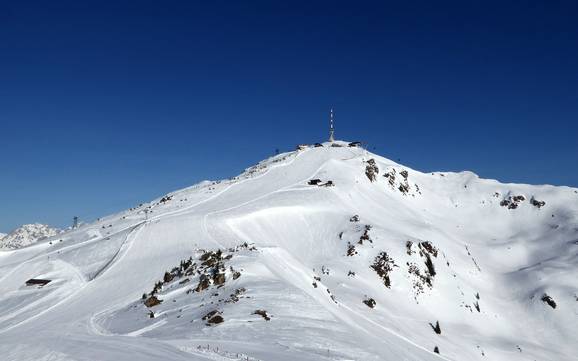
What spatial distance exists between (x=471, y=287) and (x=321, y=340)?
1751 inches

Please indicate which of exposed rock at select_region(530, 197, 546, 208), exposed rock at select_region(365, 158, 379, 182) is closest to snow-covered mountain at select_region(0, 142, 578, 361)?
exposed rock at select_region(530, 197, 546, 208)

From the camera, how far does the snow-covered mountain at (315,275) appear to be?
20578 millimetres

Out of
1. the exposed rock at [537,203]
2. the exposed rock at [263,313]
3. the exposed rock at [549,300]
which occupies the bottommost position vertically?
the exposed rock at [263,313]

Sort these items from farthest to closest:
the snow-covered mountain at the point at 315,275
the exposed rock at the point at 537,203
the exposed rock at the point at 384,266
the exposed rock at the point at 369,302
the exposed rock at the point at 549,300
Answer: the exposed rock at the point at 537,203 < the exposed rock at the point at 549,300 < the exposed rock at the point at 384,266 < the exposed rock at the point at 369,302 < the snow-covered mountain at the point at 315,275

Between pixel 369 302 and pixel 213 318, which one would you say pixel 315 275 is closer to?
pixel 369 302

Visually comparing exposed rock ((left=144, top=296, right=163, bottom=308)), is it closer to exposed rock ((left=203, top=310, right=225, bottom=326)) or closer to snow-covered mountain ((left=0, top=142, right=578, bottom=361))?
snow-covered mountain ((left=0, top=142, right=578, bottom=361))

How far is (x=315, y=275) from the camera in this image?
135 feet

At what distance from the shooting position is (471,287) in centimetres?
5653

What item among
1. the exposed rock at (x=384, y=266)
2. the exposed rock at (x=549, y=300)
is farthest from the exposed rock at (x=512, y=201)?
the exposed rock at (x=384, y=266)

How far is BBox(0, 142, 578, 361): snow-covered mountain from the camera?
67.5ft

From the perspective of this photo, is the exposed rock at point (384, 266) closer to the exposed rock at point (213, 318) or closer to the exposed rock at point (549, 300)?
the exposed rock at point (549, 300)

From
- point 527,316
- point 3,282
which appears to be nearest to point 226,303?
point 3,282

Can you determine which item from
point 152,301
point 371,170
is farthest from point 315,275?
point 371,170

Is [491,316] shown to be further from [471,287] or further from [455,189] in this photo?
[455,189]
